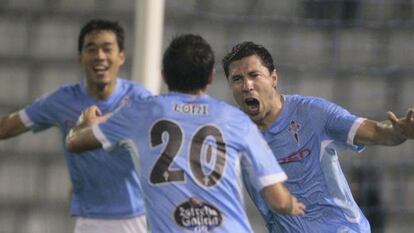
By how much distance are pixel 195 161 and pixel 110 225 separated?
1728 millimetres

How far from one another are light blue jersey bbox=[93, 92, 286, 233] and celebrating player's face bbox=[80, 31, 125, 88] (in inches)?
64.6

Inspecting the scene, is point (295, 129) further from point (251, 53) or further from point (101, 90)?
point (101, 90)

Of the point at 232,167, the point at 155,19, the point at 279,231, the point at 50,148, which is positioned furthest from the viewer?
the point at 50,148

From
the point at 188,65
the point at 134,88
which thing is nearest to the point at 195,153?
the point at 188,65

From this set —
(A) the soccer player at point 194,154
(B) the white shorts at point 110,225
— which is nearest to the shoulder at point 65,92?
(B) the white shorts at point 110,225

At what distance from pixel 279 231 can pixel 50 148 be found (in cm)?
374

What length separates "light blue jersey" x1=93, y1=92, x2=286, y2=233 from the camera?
428 centimetres

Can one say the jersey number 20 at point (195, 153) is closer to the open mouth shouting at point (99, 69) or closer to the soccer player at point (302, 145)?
the soccer player at point (302, 145)

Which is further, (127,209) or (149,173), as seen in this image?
(127,209)

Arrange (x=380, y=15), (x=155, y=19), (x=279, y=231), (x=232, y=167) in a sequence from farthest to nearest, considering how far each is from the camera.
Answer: (x=380, y=15), (x=155, y=19), (x=279, y=231), (x=232, y=167)

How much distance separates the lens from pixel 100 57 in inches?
235

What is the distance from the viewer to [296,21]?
916 cm

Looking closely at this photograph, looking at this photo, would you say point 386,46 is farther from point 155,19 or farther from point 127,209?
point 127,209

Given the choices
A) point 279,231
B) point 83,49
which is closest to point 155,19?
point 83,49
